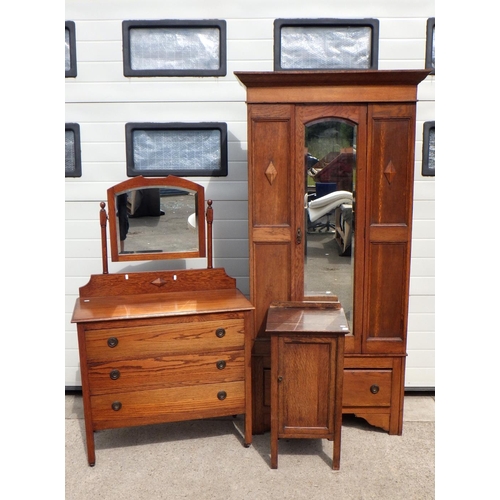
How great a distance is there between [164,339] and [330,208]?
1.30 metres

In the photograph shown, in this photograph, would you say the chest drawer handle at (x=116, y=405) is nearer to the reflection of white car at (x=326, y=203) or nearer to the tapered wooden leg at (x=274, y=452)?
the tapered wooden leg at (x=274, y=452)

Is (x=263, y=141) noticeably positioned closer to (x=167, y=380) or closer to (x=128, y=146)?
(x=128, y=146)

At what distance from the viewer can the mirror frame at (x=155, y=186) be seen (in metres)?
3.37

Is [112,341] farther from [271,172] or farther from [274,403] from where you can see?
[271,172]

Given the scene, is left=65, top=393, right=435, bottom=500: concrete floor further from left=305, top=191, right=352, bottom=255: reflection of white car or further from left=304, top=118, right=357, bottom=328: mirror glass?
left=305, top=191, right=352, bottom=255: reflection of white car

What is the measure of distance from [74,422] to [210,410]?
1114 mm

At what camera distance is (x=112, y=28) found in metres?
3.66

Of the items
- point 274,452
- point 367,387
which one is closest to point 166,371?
point 274,452

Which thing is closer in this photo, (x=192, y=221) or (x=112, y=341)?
(x=112, y=341)

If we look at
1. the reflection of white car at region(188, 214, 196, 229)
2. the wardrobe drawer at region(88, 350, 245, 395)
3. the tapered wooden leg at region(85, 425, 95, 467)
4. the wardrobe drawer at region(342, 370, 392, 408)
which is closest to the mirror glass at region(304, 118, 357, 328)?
the wardrobe drawer at region(342, 370, 392, 408)

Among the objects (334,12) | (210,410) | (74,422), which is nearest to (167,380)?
(210,410)

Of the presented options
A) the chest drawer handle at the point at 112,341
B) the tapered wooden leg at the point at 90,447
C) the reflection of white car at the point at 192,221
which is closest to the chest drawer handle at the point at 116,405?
the tapered wooden leg at the point at 90,447

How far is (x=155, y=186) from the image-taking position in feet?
11.2

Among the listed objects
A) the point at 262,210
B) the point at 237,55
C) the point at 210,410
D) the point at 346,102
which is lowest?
the point at 210,410
